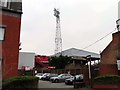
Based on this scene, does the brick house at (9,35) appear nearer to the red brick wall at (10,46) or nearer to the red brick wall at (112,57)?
the red brick wall at (10,46)

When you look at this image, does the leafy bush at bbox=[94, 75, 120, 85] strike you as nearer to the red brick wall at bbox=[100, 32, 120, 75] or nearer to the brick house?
the red brick wall at bbox=[100, 32, 120, 75]

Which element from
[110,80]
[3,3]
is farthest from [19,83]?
[3,3]

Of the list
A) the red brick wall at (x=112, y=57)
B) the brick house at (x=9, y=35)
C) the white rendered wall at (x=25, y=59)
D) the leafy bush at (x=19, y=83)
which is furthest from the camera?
the white rendered wall at (x=25, y=59)

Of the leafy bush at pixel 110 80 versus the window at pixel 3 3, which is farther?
the window at pixel 3 3

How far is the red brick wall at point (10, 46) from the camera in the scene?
67.2ft

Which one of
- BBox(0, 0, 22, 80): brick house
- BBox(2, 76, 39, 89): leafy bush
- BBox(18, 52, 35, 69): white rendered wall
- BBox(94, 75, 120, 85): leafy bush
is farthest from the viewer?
BBox(18, 52, 35, 69): white rendered wall

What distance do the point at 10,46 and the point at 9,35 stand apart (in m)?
1.02

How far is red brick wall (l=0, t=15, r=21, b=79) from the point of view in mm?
20469

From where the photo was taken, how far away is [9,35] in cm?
2112

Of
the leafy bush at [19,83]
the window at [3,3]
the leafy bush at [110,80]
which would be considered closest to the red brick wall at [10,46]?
the window at [3,3]

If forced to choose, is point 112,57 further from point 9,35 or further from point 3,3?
point 3,3

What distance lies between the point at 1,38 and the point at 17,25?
233 cm

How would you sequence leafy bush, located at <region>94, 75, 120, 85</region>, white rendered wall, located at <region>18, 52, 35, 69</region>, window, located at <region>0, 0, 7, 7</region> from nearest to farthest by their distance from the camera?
1. leafy bush, located at <region>94, 75, 120, 85</region>
2. window, located at <region>0, 0, 7, 7</region>
3. white rendered wall, located at <region>18, 52, 35, 69</region>

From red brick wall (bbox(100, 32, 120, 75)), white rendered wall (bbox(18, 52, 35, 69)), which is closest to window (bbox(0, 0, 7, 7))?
white rendered wall (bbox(18, 52, 35, 69))
